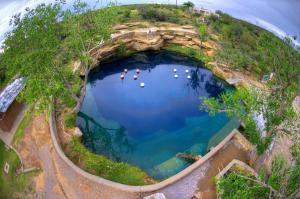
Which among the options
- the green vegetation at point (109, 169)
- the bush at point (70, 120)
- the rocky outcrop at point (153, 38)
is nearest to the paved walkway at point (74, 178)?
the green vegetation at point (109, 169)

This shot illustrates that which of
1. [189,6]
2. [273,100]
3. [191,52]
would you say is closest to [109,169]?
[273,100]

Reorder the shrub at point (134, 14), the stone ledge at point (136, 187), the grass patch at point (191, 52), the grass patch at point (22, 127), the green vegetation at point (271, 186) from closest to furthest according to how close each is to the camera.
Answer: the green vegetation at point (271, 186) < the stone ledge at point (136, 187) < the grass patch at point (22, 127) < the grass patch at point (191, 52) < the shrub at point (134, 14)

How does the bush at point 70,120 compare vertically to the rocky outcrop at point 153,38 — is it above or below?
below

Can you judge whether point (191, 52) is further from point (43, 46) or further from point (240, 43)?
point (43, 46)

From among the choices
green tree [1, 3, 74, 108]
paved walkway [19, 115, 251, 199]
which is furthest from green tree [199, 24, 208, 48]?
green tree [1, 3, 74, 108]

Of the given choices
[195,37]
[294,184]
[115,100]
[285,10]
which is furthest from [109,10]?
[285,10]

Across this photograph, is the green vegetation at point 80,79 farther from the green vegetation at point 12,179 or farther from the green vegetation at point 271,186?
the green vegetation at point 12,179
